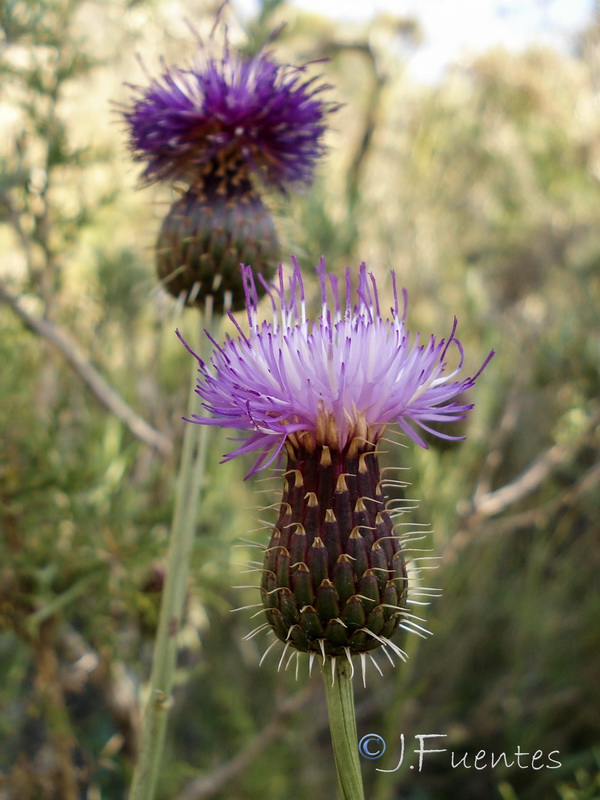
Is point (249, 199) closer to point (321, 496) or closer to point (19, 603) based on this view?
point (321, 496)

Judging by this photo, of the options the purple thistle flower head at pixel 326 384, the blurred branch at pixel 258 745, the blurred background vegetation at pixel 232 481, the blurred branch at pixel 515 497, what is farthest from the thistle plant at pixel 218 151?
the blurred branch at pixel 515 497

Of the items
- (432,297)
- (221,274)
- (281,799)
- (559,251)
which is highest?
(559,251)

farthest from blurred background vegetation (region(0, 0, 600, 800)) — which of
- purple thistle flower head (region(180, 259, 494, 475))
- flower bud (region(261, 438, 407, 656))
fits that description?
purple thistle flower head (region(180, 259, 494, 475))

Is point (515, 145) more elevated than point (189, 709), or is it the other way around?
point (515, 145)

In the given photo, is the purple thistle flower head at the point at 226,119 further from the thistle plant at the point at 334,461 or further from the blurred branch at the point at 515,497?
the blurred branch at the point at 515,497

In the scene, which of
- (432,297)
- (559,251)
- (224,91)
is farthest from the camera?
(559,251)

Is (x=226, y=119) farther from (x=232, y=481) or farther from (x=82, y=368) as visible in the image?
(x=232, y=481)

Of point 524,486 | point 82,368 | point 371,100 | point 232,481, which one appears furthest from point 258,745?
point 371,100

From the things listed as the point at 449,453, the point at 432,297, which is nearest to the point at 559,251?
the point at 432,297

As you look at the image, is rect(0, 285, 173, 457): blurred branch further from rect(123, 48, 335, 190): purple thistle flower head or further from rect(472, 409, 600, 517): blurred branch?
rect(472, 409, 600, 517): blurred branch
